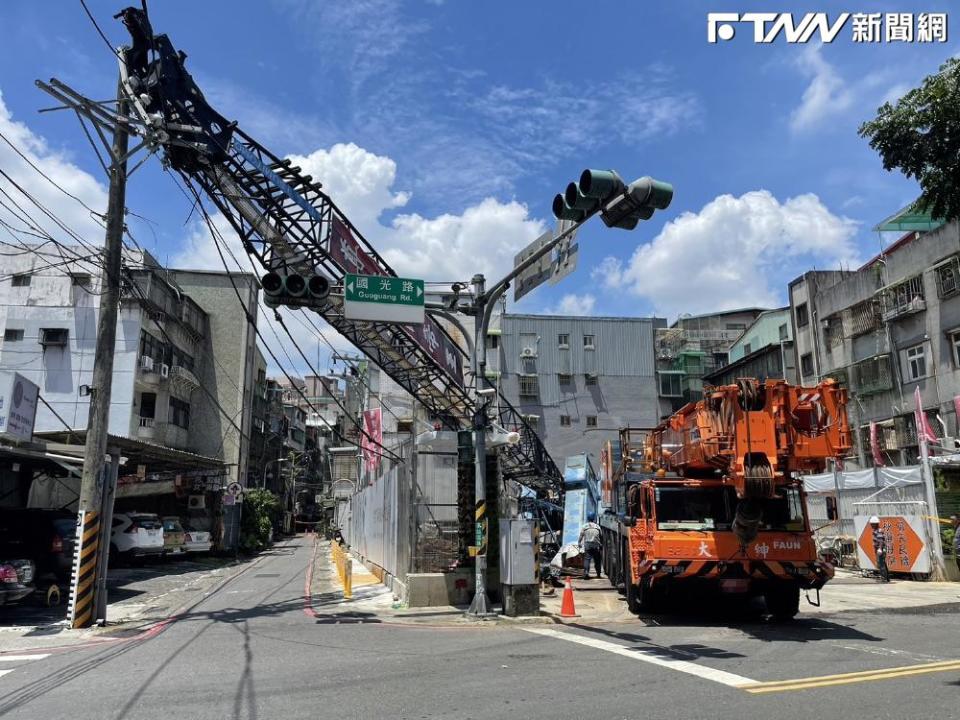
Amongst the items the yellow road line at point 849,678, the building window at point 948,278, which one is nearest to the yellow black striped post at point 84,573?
the yellow road line at point 849,678

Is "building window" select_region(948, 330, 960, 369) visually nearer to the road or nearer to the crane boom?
the road

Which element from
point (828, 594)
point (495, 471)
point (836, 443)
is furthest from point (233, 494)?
point (836, 443)

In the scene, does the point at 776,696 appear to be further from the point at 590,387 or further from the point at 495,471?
the point at 590,387

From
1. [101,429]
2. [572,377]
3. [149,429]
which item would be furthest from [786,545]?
[572,377]

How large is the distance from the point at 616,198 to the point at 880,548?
47.5 ft

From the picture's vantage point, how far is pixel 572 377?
46.7 meters

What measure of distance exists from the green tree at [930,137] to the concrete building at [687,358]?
40.5 meters

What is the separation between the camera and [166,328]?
126 ft

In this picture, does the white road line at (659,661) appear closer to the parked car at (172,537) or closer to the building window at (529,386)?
the parked car at (172,537)

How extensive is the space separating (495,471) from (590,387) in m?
32.5

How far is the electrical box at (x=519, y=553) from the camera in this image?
13055mm

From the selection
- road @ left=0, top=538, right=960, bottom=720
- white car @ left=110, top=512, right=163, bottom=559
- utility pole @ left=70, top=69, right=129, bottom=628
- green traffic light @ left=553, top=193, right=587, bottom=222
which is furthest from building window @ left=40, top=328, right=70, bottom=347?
green traffic light @ left=553, top=193, right=587, bottom=222

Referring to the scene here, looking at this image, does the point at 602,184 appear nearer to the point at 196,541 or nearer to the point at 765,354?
the point at 196,541

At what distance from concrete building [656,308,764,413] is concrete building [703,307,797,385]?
1062mm
